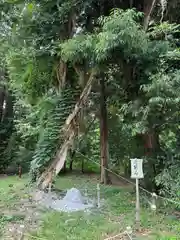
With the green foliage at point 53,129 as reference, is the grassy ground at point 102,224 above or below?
below

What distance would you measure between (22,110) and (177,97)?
11.0 m

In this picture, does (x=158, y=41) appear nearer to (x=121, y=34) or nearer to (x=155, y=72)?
(x=155, y=72)

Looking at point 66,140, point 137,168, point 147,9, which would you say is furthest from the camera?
point 66,140

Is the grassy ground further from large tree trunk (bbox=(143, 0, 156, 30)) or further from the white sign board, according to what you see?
large tree trunk (bbox=(143, 0, 156, 30))

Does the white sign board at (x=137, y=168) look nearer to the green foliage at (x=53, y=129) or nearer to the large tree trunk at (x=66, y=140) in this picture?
the large tree trunk at (x=66, y=140)

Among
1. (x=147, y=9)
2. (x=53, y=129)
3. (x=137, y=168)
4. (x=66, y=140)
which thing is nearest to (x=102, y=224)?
(x=137, y=168)

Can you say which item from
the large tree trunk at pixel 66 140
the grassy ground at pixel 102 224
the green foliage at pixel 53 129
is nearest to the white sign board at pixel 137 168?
the grassy ground at pixel 102 224

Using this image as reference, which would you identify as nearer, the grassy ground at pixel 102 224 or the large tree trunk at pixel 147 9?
the grassy ground at pixel 102 224

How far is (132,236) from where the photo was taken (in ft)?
15.8

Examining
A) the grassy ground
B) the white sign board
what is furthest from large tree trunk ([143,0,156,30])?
the grassy ground

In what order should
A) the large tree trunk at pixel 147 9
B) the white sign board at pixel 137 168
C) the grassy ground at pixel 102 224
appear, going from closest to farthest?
the grassy ground at pixel 102 224
the white sign board at pixel 137 168
the large tree trunk at pixel 147 9

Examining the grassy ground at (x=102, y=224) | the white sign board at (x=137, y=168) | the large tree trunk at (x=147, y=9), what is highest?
the large tree trunk at (x=147, y=9)

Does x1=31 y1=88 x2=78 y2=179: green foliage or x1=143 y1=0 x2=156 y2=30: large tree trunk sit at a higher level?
x1=143 y1=0 x2=156 y2=30: large tree trunk

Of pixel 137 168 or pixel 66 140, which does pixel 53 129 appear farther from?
pixel 137 168
